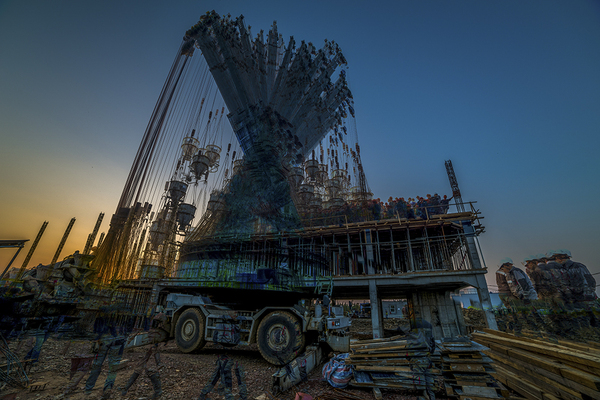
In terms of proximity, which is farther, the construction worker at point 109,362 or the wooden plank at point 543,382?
the construction worker at point 109,362

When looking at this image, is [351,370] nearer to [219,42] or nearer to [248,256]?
[248,256]

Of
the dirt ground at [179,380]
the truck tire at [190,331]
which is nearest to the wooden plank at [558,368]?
the dirt ground at [179,380]

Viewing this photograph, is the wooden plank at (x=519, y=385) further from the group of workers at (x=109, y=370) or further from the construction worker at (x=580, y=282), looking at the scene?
the construction worker at (x=580, y=282)

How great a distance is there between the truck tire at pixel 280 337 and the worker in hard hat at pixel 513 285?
2801 centimetres

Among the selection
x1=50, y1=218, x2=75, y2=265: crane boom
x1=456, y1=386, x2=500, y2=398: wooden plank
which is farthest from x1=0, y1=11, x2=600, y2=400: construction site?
x1=50, y1=218, x2=75, y2=265: crane boom

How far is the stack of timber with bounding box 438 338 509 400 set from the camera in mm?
4871

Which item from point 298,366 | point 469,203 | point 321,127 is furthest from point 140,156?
point 321,127

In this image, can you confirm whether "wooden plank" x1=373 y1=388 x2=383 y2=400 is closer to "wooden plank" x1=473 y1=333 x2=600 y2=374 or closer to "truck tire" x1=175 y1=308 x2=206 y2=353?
"wooden plank" x1=473 y1=333 x2=600 y2=374

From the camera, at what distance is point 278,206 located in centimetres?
2450

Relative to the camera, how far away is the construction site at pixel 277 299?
5.47 meters

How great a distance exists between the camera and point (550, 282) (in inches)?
936

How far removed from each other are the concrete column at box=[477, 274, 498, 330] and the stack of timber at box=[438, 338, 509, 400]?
11.1m

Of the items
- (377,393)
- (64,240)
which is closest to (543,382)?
(377,393)

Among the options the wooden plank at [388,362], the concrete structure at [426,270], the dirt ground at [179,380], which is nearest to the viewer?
the dirt ground at [179,380]
